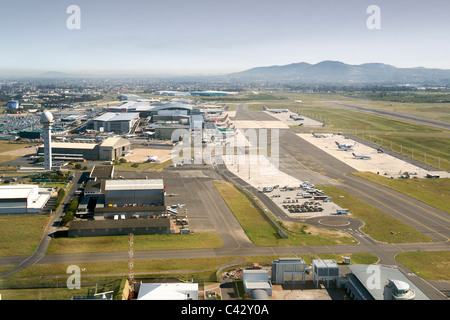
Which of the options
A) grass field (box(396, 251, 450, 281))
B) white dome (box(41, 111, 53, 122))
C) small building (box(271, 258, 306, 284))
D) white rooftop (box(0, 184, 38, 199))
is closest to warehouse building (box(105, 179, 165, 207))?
white rooftop (box(0, 184, 38, 199))

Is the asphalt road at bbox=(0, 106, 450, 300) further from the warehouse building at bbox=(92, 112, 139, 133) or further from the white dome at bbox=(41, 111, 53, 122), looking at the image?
the warehouse building at bbox=(92, 112, 139, 133)

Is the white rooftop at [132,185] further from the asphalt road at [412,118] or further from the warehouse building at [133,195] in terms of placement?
the asphalt road at [412,118]

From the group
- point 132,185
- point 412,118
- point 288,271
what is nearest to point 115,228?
point 132,185

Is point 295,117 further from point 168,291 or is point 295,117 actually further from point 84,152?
point 168,291

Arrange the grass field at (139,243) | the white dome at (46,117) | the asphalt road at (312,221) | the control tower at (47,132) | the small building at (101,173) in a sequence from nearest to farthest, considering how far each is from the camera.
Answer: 1. the asphalt road at (312,221)
2. the grass field at (139,243)
3. the small building at (101,173)
4. the white dome at (46,117)
5. the control tower at (47,132)

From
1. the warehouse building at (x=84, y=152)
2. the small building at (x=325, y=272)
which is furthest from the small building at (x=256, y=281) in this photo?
the warehouse building at (x=84, y=152)

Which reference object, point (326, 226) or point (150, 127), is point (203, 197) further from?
point (150, 127)
